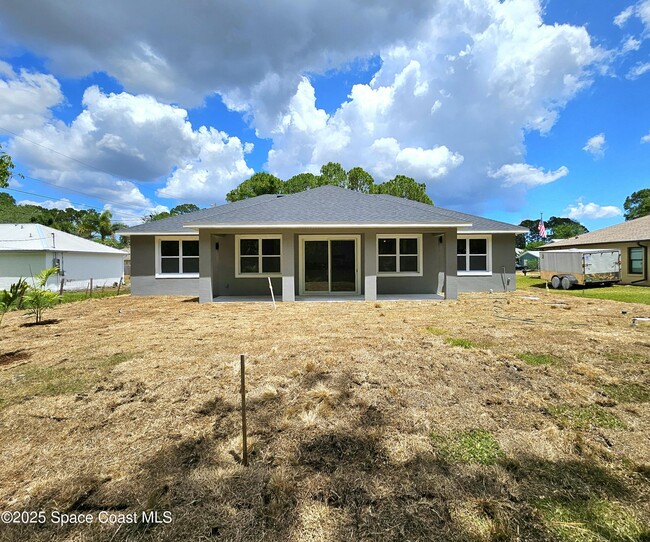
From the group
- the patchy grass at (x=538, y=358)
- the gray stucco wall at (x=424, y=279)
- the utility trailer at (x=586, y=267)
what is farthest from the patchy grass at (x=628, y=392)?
the utility trailer at (x=586, y=267)

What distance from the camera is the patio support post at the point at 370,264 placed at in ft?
37.9

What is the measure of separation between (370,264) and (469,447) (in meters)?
8.99

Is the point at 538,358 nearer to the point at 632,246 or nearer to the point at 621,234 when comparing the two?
the point at 632,246

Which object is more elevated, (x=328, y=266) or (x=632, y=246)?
(x=632, y=246)

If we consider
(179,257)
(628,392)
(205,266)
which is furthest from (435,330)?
(179,257)

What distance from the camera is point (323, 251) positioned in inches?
508

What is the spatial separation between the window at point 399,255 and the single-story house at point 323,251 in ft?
0.13

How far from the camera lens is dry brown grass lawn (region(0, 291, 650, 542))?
82.4 inches

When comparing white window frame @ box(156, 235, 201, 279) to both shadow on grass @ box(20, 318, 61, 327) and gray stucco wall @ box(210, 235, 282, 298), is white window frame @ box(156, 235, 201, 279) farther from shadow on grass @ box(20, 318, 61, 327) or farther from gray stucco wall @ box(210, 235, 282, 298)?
shadow on grass @ box(20, 318, 61, 327)

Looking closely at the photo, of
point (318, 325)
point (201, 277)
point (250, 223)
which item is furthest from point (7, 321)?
point (318, 325)

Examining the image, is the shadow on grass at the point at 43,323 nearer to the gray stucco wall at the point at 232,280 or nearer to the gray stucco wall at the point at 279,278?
the gray stucco wall at the point at 279,278

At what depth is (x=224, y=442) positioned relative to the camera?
2977 millimetres

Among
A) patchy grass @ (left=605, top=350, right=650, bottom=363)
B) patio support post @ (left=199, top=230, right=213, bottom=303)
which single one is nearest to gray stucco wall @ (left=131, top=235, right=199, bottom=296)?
patio support post @ (left=199, top=230, right=213, bottom=303)

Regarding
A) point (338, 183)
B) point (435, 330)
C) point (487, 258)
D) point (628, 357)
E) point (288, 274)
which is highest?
point (338, 183)
